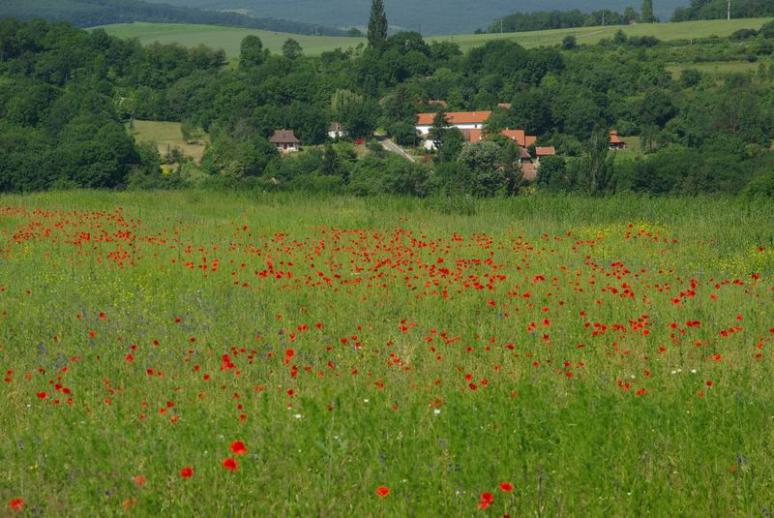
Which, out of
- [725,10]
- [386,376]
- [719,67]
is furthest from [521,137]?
[725,10]

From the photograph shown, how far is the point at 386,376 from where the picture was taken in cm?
731

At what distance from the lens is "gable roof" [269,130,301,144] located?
9282cm

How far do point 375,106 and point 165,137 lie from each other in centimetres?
2531

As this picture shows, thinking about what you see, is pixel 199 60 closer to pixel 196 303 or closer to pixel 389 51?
pixel 389 51

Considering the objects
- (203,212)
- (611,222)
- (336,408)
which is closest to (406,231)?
(611,222)

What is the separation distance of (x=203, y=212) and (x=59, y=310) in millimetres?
10751

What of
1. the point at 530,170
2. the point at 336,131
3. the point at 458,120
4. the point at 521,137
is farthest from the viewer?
the point at 458,120

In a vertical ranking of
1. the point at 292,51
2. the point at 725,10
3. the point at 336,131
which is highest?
the point at 725,10

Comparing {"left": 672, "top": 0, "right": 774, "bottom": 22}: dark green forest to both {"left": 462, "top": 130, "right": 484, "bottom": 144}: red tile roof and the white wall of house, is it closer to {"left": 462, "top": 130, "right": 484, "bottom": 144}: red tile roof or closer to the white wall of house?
the white wall of house

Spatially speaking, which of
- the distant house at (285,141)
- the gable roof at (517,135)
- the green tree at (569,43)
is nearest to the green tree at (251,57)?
the distant house at (285,141)

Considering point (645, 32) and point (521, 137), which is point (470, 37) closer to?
point (645, 32)

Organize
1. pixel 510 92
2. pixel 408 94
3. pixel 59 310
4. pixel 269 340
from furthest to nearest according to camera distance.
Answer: pixel 510 92
pixel 408 94
pixel 59 310
pixel 269 340

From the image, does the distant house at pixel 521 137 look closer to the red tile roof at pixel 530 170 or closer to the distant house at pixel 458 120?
the distant house at pixel 458 120

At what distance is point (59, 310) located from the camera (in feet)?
31.7
